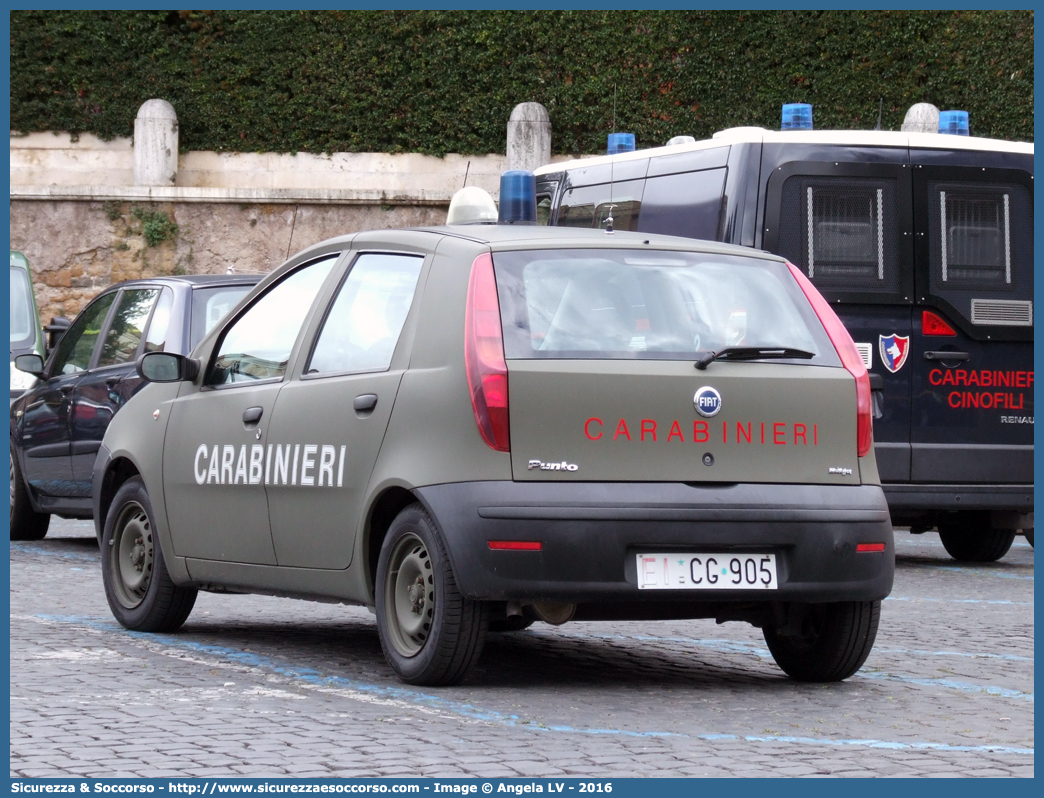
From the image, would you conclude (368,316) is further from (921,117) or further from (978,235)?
(921,117)

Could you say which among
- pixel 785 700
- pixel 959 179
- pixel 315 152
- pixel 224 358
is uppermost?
pixel 315 152

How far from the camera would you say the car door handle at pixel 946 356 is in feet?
37.1

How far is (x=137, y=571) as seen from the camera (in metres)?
7.92

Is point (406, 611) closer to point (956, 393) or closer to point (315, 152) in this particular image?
point (956, 393)

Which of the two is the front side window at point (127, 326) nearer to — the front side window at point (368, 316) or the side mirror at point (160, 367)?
the side mirror at point (160, 367)

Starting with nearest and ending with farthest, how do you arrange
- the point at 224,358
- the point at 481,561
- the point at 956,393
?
the point at 481,561, the point at 224,358, the point at 956,393

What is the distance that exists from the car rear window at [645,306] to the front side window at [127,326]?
545 centimetres

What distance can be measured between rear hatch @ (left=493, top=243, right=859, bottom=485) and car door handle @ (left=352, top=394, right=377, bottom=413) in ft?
1.98

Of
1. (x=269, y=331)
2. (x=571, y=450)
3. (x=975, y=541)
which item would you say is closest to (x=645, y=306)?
(x=571, y=450)

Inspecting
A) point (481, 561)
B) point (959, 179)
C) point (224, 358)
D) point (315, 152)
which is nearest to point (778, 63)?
point (315, 152)

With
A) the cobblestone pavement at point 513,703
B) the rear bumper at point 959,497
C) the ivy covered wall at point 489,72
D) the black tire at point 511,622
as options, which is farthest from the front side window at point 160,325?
the ivy covered wall at point 489,72

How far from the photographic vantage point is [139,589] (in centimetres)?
788

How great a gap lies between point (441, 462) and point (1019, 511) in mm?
6550

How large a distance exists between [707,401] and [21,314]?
40.7ft
